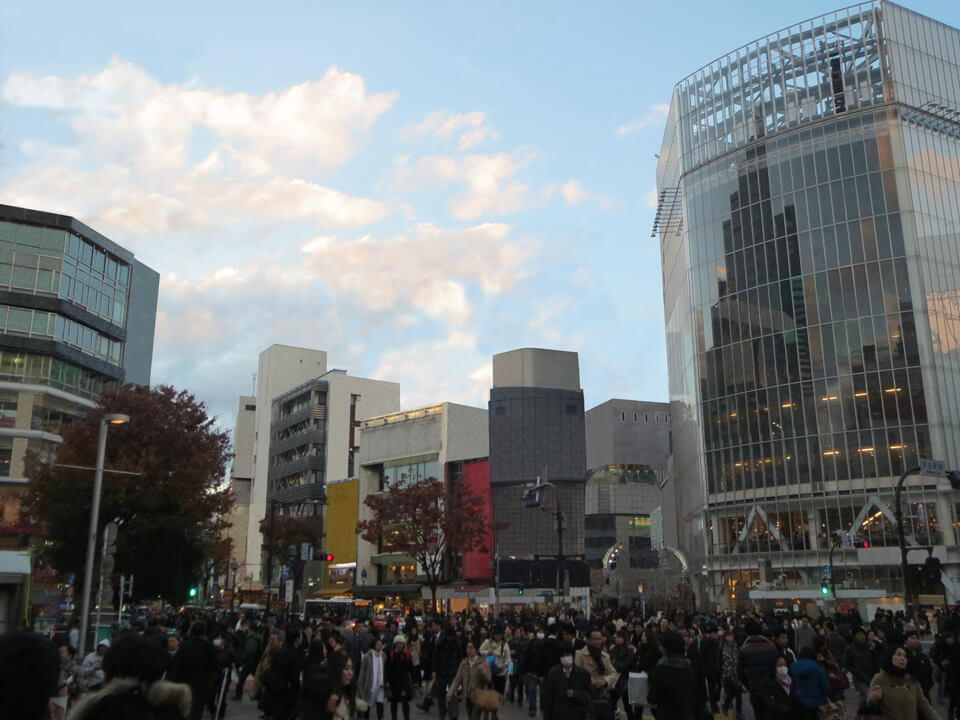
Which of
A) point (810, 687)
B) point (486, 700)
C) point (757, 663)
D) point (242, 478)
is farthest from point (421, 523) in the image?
point (242, 478)

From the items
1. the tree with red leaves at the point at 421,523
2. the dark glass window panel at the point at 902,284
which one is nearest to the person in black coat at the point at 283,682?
the tree with red leaves at the point at 421,523

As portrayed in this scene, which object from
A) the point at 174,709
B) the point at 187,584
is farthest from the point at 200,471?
the point at 174,709

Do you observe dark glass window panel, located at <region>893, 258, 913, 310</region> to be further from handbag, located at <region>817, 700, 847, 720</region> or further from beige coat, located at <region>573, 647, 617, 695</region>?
handbag, located at <region>817, 700, 847, 720</region>

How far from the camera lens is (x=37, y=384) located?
5481 centimetres

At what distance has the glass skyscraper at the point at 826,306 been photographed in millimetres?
60969

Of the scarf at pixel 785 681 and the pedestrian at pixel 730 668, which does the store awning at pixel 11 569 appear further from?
the scarf at pixel 785 681

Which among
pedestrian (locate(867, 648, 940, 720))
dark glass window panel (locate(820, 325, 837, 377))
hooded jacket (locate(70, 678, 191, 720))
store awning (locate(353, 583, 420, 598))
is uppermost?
dark glass window panel (locate(820, 325, 837, 377))

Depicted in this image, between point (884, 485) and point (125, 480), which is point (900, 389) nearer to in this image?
point (884, 485)

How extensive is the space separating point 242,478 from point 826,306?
101250 millimetres

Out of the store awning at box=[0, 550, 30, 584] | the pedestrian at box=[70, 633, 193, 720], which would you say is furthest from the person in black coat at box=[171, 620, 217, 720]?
the store awning at box=[0, 550, 30, 584]

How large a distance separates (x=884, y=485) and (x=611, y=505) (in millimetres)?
55802

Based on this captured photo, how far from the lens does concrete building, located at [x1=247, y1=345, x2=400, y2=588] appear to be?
10706 centimetres

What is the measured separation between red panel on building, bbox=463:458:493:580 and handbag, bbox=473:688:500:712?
67605 millimetres

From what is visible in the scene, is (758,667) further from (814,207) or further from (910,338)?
(814,207)
